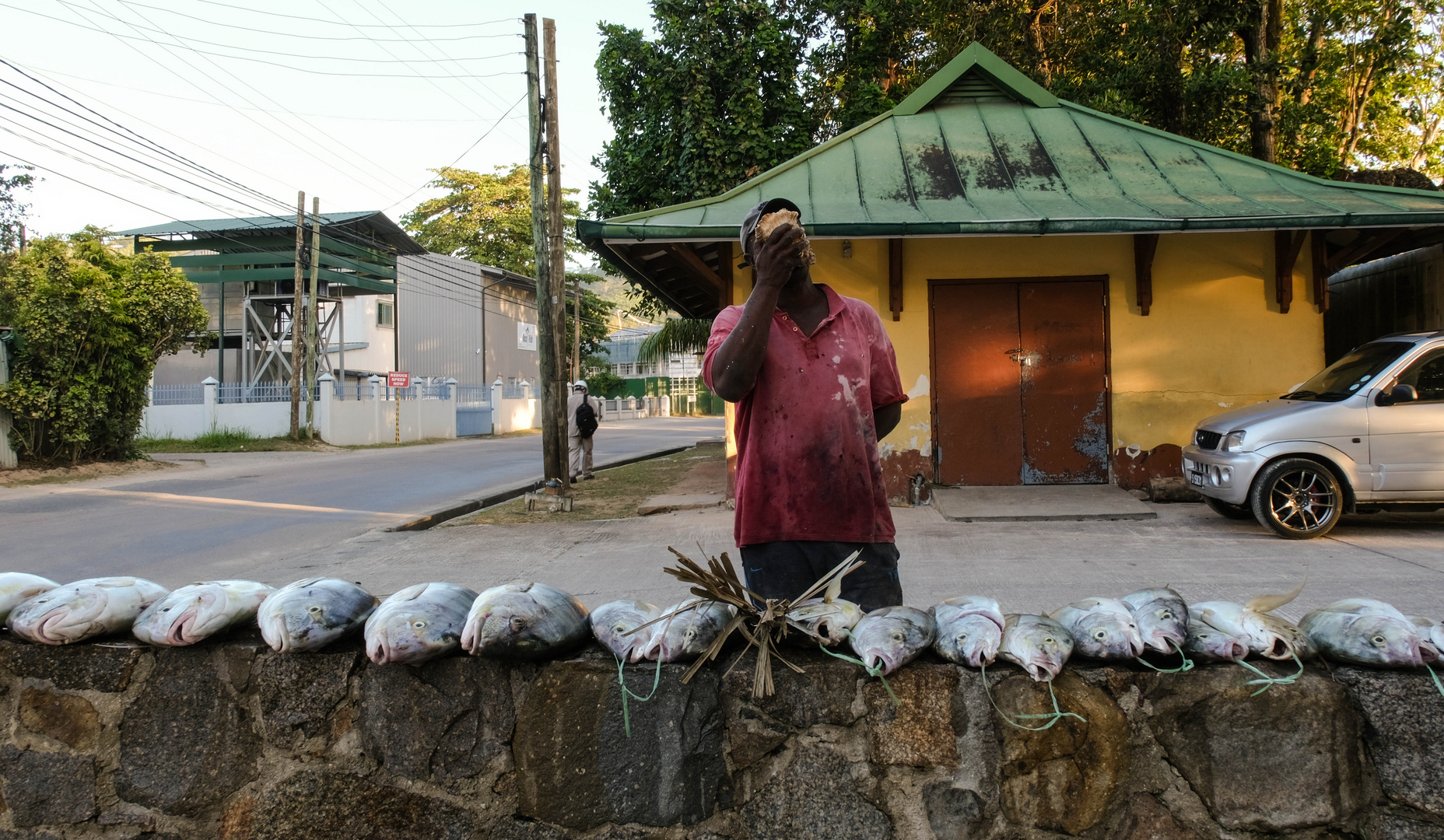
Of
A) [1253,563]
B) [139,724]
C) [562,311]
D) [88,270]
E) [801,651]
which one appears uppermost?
[88,270]

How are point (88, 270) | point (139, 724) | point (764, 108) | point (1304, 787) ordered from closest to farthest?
1. point (1304, 787)
2. point (139, 724)
3. point (764, 108)
4. point (88, 270)

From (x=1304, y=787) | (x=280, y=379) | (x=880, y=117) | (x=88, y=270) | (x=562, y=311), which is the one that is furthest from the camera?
(x=280, y=379)

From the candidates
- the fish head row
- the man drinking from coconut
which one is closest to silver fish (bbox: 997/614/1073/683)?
the fish head row

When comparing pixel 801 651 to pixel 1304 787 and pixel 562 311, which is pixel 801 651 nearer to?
pixel 1304 787

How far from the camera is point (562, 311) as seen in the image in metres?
12.6

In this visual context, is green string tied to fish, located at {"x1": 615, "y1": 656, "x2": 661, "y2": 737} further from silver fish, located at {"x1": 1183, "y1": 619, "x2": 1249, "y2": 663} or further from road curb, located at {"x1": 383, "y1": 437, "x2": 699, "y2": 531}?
road curb, located at {"x1": 383, "y1": 437, "x2": 699, "y2": 531}

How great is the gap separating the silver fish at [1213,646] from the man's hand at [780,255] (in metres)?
1.15

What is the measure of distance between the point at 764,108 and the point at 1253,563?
39.3 ft

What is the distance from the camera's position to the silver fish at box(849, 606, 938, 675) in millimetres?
1923

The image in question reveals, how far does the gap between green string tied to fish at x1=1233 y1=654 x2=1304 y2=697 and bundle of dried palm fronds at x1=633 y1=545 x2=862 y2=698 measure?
857 mm

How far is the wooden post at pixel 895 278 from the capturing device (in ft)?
32.1

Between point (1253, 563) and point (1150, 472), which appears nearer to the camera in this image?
point (1253, 563)

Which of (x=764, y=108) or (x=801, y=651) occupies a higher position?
(x=764, y=108)

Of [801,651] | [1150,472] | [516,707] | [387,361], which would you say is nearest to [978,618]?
[801,651]
